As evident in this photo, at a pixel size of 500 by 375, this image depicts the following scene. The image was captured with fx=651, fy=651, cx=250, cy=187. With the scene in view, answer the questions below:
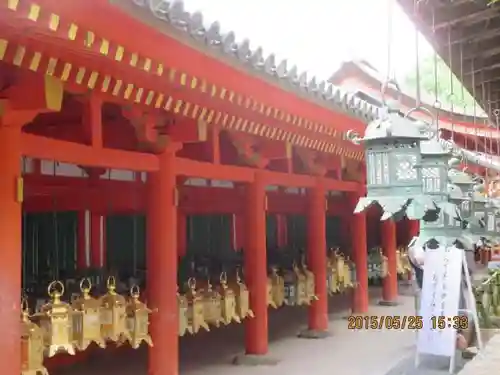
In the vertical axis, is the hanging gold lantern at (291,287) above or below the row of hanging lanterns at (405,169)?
below

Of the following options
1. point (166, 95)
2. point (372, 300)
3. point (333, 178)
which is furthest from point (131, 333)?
point (372, 300)

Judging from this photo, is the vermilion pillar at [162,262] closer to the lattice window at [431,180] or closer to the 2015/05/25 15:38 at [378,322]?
the lattice window at [431,180]

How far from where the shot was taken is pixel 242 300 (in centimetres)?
732

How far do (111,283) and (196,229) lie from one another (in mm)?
4440

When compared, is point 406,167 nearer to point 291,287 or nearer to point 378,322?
point 291,287

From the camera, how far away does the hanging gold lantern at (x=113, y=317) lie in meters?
5.37

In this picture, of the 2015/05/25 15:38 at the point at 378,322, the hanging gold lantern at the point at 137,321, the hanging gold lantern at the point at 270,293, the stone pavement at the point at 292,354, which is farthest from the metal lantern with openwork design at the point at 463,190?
the 2015/05/25 15:38 at the point at 378,322

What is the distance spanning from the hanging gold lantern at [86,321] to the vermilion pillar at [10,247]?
1.15 meters

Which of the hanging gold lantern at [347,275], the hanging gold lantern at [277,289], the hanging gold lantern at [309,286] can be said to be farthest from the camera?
the hanging gold lantern at [347,275]

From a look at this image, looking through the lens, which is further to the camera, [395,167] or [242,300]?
[242,300]

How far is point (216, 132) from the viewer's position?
6.50m

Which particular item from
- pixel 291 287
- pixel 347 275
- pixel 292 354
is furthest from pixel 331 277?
pixel 292 354

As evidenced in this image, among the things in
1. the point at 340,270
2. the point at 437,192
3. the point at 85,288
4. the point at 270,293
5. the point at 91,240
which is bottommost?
the point at 270,293

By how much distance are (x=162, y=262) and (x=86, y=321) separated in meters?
0.82
